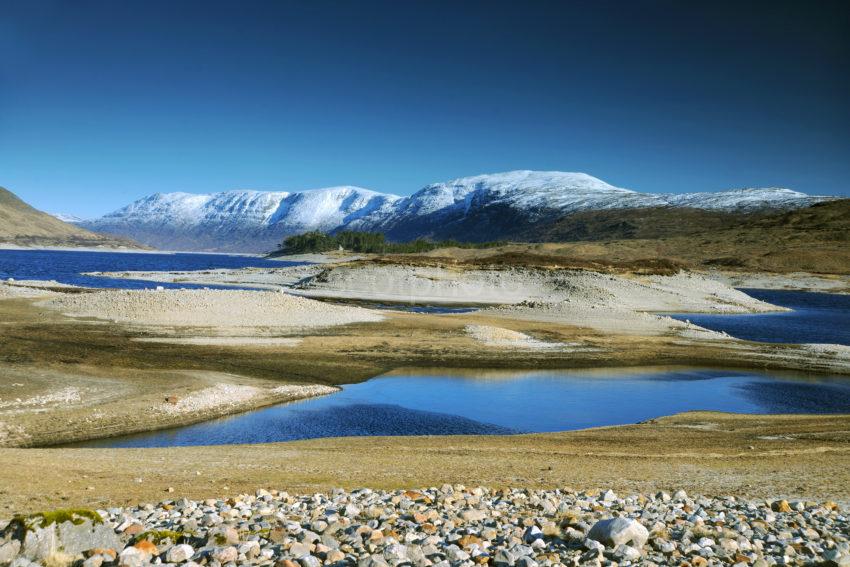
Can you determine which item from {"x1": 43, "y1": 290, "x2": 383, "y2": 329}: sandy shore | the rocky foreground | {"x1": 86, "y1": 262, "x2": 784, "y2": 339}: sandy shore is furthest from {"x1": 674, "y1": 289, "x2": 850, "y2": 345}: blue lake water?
the rocky foreground

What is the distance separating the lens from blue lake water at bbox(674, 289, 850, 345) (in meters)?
56.6

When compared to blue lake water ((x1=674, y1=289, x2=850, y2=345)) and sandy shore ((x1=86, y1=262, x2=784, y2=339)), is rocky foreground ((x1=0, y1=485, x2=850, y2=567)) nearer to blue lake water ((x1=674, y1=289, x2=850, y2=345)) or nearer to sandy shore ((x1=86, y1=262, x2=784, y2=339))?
blue lake water ((x1=674, y1=289, x2=850, y2=345))

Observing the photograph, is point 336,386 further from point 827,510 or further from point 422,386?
point 827,510

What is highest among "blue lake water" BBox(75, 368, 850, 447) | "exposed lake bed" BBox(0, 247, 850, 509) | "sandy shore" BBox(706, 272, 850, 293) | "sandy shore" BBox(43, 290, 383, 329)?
"sandy shore" BBox(706, 272, 850, 293)

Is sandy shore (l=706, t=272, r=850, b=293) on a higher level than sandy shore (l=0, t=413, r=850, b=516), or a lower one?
higher

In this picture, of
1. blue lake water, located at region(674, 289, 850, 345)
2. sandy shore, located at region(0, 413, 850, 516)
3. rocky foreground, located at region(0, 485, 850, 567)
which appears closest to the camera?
rocky foreground, located at region(0, 485, 850, 567)

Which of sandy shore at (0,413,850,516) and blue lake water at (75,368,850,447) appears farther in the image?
blue lake water at (75,368,850,447)

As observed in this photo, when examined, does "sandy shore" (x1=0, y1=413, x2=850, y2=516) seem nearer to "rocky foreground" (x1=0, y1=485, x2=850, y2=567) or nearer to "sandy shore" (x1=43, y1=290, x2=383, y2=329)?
"rocky foreground" (x1=0, y1=485, x2=850, y2=567)

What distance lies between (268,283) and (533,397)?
7817 centimetres

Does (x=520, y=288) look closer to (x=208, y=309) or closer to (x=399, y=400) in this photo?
(x=208, y=309)

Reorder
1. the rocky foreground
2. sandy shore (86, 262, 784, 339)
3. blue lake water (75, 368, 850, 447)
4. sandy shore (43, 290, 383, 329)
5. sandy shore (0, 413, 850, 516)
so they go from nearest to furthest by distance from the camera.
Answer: the rocky foreground → sandy shore (0, 413, 850, 516) → blue lake water (75, 368, 850, 447) → sandy shore (43, 290, 383, 329) → sandy shore (86, 262, 784, 339)

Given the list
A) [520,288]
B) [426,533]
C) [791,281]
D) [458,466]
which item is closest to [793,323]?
[520,288]

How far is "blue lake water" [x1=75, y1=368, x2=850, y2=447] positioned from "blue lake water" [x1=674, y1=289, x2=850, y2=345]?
2121 centimetres

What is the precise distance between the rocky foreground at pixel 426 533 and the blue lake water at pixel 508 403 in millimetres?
11646
